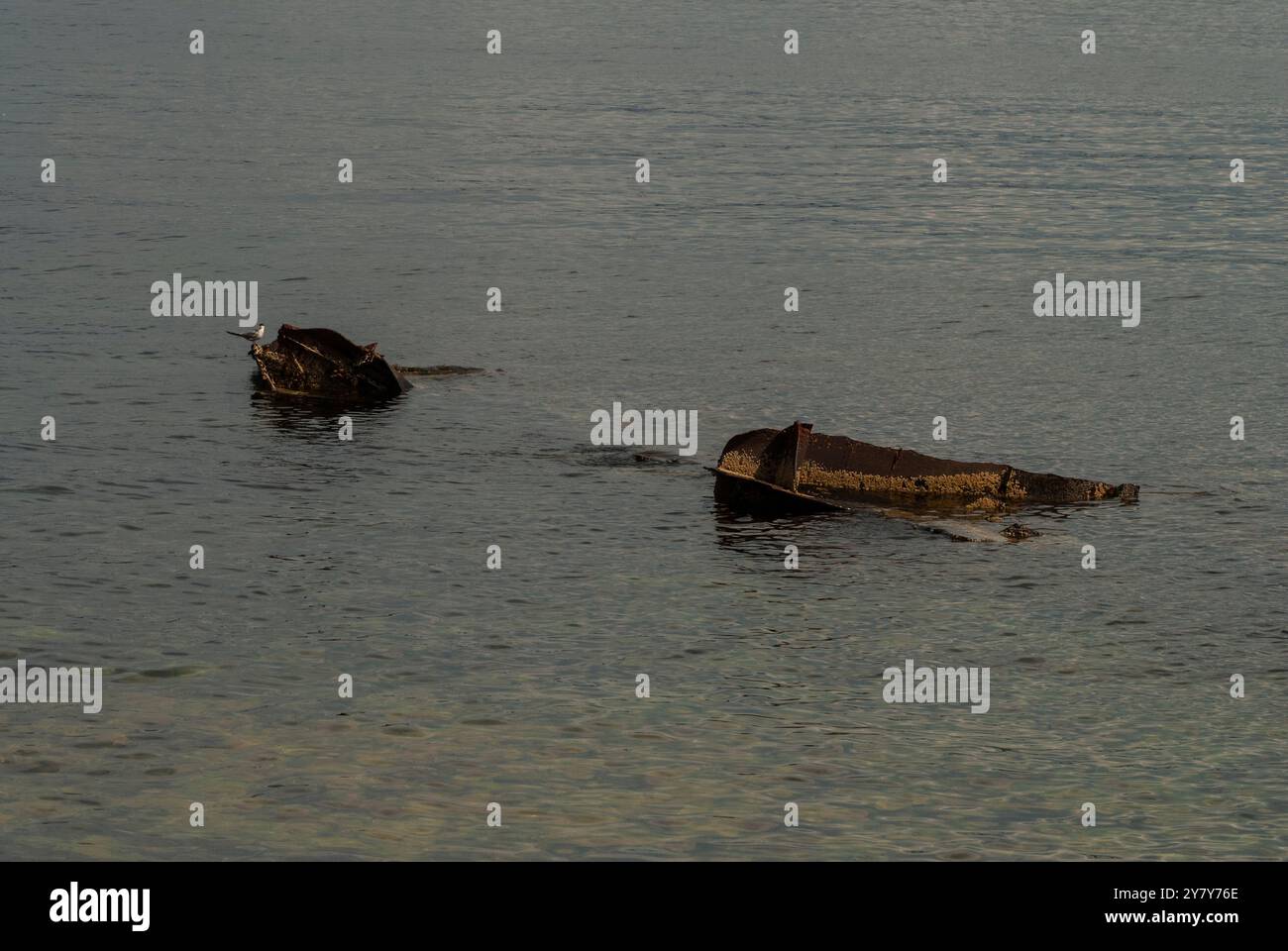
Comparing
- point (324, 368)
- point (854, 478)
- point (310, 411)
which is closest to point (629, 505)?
point (854, 478)

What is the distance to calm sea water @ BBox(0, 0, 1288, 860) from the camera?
1703cm

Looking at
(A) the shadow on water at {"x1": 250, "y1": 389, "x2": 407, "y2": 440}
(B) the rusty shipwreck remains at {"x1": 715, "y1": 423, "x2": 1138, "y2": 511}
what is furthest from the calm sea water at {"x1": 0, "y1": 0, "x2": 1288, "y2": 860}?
(B) the rusty shipwreck remains at {"x1": 715, "y1": 423, "x2": 1138, "y2": 511}

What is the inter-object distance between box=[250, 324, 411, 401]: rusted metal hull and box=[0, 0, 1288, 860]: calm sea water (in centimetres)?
74

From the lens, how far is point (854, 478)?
2581 centimetres

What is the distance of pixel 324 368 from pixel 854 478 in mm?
10986

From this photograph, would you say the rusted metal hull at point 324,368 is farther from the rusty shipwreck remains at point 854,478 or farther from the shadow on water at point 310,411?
the rusty shipwreck remains at point 854,478

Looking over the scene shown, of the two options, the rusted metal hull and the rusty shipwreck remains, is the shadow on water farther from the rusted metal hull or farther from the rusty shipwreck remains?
the rusty shipwreck remains

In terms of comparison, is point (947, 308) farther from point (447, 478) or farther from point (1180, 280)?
point (447, 478)

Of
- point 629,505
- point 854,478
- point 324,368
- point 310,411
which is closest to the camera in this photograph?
point 854,478

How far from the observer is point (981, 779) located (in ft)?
57.0

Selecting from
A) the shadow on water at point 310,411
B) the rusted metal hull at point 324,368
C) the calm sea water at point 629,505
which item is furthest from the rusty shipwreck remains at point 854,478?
the rusted metal hull at point 324,368

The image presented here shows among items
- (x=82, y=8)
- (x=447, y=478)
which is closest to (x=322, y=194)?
(x=447, y=478)

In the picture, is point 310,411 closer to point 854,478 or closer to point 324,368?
point 324,368
